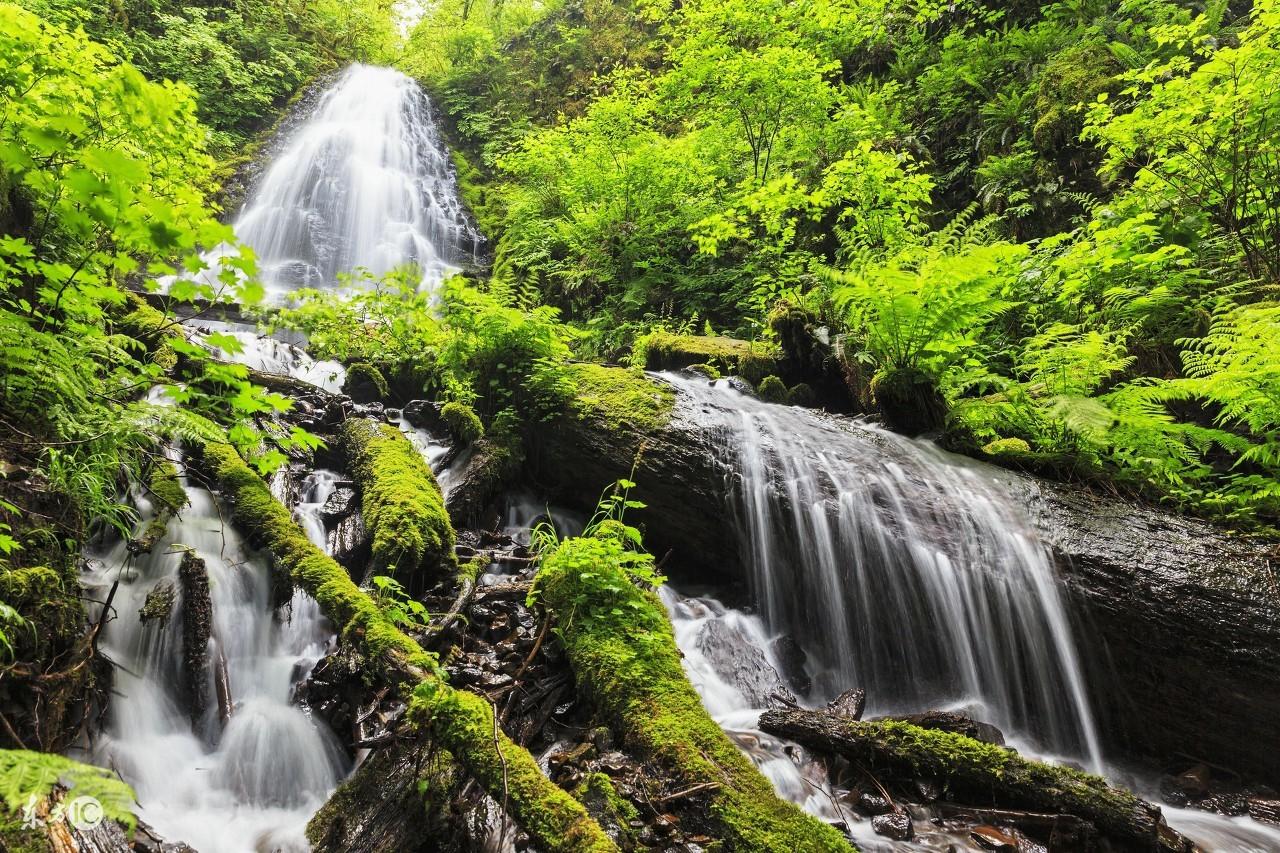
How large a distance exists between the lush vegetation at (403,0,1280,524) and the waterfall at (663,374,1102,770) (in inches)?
41.7

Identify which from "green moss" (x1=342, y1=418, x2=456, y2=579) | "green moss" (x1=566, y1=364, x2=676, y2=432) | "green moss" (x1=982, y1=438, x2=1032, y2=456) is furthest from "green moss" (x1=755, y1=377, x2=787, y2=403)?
"green moss" (x1=342, y1=418, x2=456, y2=579)

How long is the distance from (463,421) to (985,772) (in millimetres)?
5158

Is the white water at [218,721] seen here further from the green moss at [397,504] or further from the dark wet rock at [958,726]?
the dark wet rock at [958,726]

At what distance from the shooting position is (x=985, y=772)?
120 inches

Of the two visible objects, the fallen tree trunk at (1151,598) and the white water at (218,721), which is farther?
the fallen tree trunk at (1151,598)

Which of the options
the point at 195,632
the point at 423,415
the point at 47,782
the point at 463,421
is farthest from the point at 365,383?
the point at 47,782

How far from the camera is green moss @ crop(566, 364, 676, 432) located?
225 inches

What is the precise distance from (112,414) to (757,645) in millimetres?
4416

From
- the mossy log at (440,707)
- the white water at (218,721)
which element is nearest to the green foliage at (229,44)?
the white water at (218,721)

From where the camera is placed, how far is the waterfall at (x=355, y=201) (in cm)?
1331

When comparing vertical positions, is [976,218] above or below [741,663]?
above

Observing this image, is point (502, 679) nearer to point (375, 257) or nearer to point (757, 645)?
point (757, 645)

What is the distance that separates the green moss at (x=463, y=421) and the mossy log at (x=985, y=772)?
13.3ft

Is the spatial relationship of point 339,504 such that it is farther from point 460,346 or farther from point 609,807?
point 609,807
